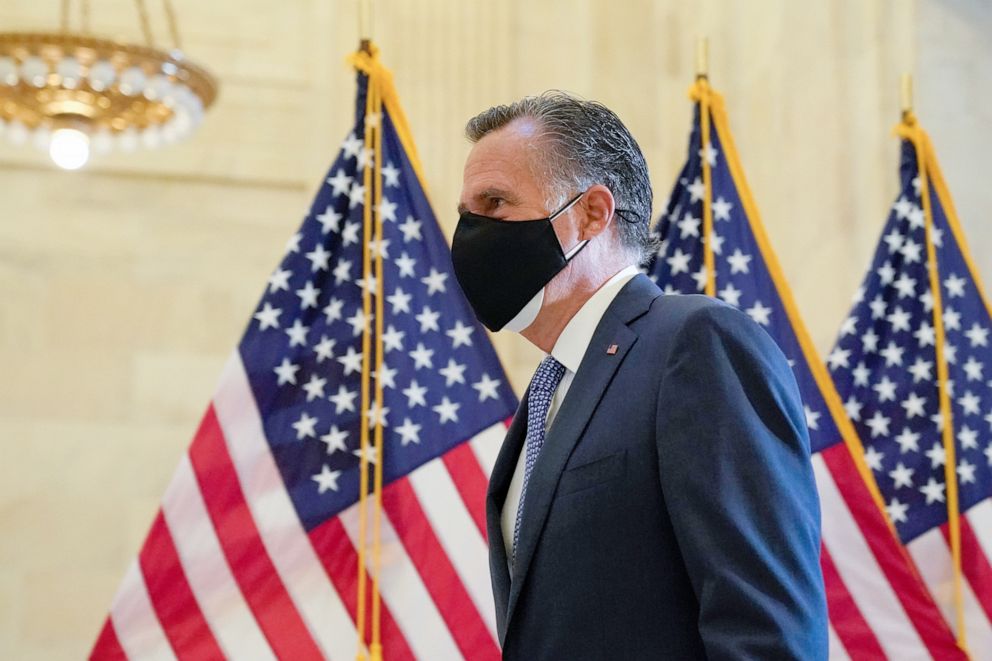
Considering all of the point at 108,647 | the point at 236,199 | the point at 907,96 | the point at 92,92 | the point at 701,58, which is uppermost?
the point at 92,92

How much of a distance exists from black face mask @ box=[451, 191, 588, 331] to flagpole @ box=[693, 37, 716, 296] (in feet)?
8.54

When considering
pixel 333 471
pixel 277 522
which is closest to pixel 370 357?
pixel 333 471

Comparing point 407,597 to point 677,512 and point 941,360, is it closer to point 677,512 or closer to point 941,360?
point 941,360

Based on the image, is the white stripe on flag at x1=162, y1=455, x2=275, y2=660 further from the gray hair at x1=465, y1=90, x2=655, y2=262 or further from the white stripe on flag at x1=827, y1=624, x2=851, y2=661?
the gray hair at x1=465, y1=90, x2=655, y2=262

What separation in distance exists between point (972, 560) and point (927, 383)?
0.65 m

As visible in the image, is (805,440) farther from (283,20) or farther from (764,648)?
(283,20)

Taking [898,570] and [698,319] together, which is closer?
[698,319]

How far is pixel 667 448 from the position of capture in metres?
2.10

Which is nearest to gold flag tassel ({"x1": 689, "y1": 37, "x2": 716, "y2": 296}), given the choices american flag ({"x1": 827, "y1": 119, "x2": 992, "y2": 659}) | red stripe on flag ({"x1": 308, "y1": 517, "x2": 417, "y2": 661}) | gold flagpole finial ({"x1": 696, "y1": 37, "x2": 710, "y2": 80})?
gold flagpole finial ({"x1": 696, "y1": 37, "x2": 710, "y2": 80})

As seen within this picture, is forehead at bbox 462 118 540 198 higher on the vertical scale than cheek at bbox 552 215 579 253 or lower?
higher

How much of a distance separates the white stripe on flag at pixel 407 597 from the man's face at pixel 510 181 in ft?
6.69

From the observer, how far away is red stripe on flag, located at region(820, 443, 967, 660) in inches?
180

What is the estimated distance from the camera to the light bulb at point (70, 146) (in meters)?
5.22

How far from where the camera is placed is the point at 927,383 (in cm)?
506
